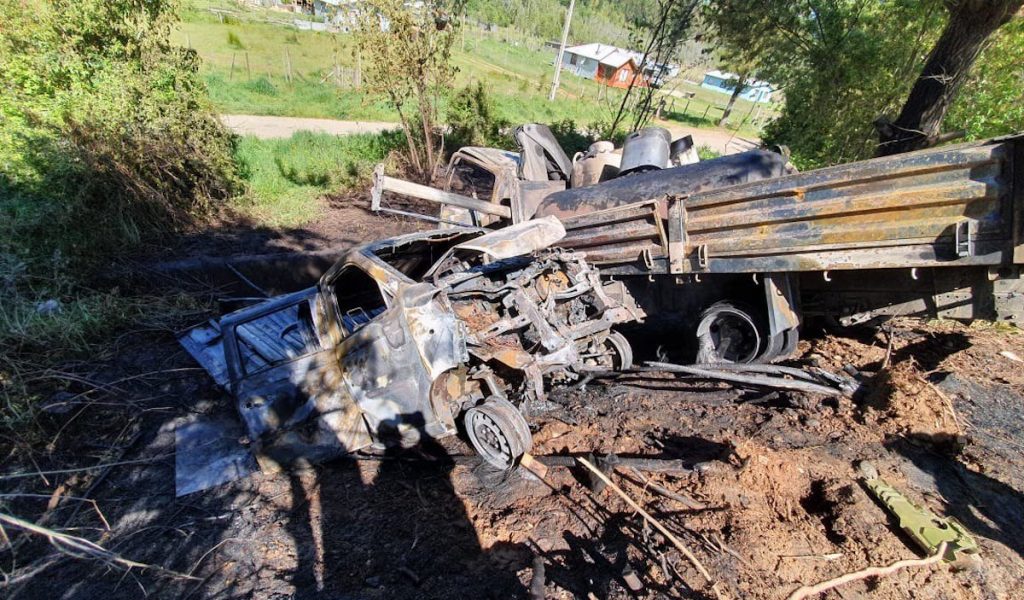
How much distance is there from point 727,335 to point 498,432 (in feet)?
8.40

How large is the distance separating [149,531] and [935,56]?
9.57 metres

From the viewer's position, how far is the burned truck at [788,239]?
293 centimetres

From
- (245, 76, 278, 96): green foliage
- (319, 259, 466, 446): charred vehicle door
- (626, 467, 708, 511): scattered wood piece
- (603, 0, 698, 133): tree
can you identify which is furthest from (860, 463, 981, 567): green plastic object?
(245, 76, 278, 96): green foliage

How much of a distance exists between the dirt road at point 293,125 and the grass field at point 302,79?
1.86 ft

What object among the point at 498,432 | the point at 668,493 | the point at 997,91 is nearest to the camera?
the point at 668,493

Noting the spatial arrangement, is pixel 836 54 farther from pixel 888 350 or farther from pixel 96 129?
pixel 96 129

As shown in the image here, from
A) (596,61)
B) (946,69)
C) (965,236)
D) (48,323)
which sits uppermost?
(596,61)

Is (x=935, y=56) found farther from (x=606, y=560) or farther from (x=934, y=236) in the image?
(x=606, y=560)

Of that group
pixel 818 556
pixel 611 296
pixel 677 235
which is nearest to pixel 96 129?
pixel 611 296

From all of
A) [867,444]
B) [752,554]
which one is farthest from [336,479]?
[867,444]

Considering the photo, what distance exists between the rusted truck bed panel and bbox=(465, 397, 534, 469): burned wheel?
211 centimetres

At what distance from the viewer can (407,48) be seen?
901 cm

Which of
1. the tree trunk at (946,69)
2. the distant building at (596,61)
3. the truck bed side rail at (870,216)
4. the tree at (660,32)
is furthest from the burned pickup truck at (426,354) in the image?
the distant building at (596,61)

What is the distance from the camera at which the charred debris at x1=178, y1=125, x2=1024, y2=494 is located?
3104mm
